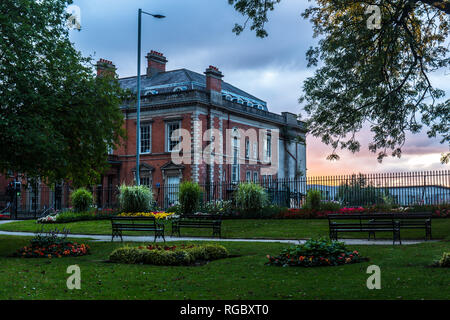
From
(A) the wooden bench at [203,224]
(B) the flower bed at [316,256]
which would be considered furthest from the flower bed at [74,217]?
(B) the flower bed at [316,256]

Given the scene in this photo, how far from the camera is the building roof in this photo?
46281 millimetres

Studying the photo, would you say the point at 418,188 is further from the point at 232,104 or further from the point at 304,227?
the point at 232,104

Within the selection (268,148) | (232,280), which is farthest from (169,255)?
(268,148)

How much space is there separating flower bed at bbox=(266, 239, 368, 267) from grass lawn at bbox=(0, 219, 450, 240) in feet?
23.0

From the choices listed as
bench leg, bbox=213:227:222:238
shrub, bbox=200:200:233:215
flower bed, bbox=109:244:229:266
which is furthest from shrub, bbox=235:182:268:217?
flower bed, bbox=109:244:229:266

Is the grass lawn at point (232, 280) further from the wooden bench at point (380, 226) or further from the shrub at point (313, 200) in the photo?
the shrub at point (313, 200)

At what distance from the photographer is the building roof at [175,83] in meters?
46.3

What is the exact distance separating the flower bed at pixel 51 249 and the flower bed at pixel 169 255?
1996 millimetres

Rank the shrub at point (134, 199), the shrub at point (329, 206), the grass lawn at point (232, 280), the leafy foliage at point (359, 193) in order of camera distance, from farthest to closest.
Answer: the shrub at point (134, 199), the leafy foliage at point (359, 193), the shrub at point (329, 206), the grass lawn at point (232, 280)

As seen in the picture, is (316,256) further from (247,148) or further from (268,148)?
(268,148)

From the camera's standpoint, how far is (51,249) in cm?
1476

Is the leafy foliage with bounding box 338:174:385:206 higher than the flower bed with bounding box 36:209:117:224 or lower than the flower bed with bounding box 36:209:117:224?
higher

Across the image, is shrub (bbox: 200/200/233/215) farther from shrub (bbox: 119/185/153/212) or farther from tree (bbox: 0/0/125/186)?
tree (bbox: 0/0/125/186)
